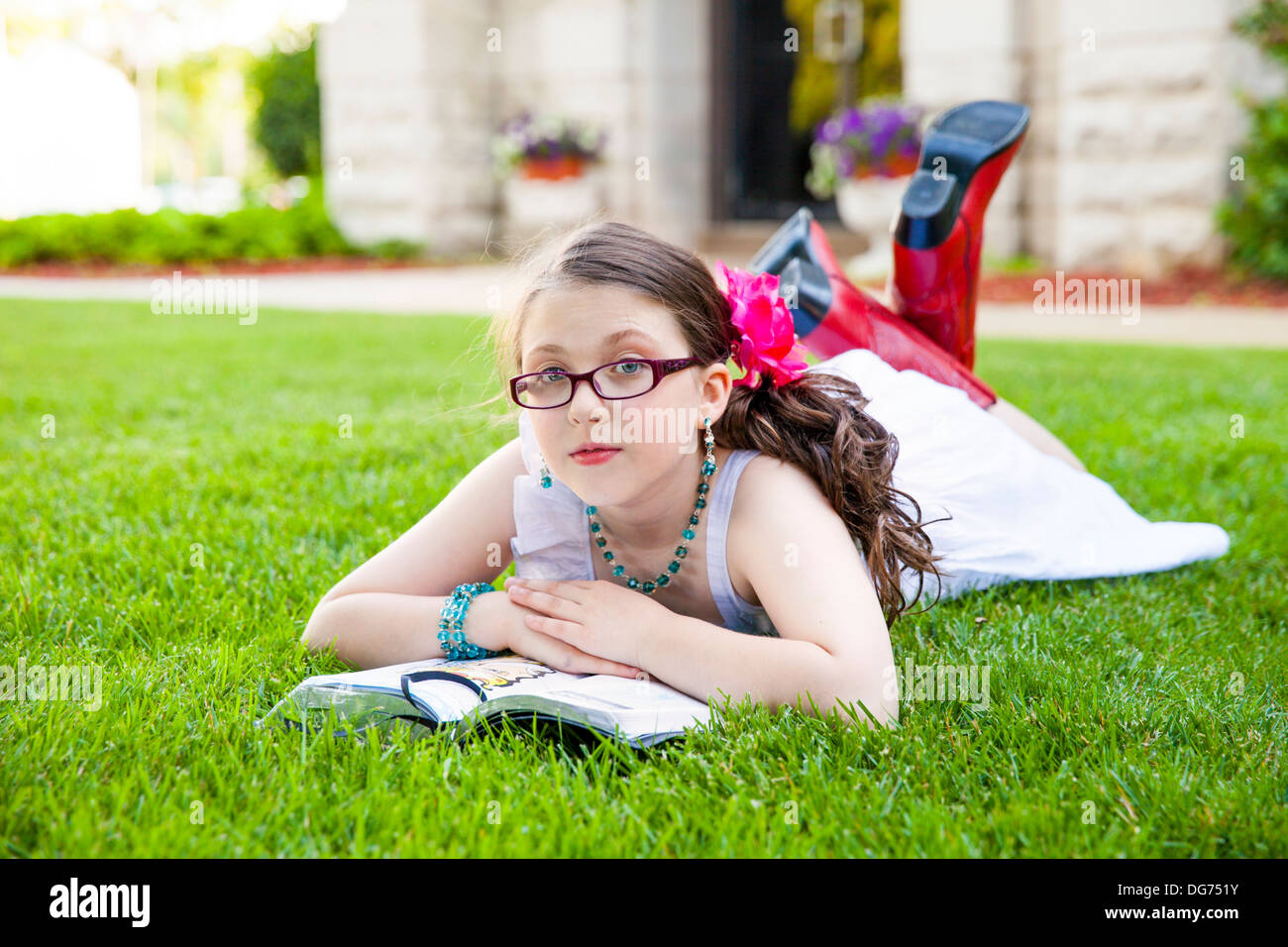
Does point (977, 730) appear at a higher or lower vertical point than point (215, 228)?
lower

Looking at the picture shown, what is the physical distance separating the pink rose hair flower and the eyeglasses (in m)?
0.23

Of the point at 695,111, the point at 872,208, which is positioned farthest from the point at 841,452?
the point at 695,111

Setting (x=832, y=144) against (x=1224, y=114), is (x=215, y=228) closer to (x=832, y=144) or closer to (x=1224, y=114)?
(x=832, y=144)

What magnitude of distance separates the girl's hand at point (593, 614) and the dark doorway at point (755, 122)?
10.3 meters

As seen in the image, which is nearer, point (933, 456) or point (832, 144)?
point (933, 456)

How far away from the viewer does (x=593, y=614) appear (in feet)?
6.53

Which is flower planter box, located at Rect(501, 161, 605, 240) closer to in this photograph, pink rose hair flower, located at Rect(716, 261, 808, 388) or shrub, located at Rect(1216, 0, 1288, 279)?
shrub, located at Rect(1216, 0, 1288, 279)

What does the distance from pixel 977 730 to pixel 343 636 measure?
105 cm

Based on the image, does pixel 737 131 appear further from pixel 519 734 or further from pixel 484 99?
pixel 519 734

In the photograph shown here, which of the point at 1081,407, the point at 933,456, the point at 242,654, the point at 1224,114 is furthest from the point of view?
the point at 1224,114

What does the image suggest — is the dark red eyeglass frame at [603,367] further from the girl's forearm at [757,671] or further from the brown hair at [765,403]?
the girl's forearm at [757,671]

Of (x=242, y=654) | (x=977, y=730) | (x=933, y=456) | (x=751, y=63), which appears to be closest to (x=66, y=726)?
(x=242, y=654)

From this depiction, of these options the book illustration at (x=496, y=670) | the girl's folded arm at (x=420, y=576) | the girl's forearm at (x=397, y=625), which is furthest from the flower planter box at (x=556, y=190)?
the book illustration at (x=496, y=670)
